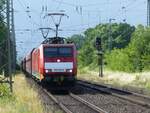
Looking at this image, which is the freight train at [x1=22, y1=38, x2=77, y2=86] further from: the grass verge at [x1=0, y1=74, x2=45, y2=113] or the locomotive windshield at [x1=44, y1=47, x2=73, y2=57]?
the grass verge at [x1=0, y1=74, x2=45, y2=113]

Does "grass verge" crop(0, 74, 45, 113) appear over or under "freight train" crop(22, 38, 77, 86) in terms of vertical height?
under

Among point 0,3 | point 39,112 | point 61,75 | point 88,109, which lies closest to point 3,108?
point 39,112

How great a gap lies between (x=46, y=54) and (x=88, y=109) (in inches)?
418

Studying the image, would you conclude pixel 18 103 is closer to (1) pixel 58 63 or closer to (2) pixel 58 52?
(1) pixel 58 63

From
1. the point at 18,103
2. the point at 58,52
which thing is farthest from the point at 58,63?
the point at 18,103

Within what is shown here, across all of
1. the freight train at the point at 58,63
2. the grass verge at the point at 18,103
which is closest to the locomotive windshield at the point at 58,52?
the freight train at the point at 58,63

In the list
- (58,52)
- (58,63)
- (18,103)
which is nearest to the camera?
(18,103)

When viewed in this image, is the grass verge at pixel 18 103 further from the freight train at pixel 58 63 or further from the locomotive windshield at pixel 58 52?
the locomotive windshield at pixel 58 52

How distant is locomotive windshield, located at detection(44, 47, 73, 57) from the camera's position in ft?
102

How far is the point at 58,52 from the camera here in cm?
3117

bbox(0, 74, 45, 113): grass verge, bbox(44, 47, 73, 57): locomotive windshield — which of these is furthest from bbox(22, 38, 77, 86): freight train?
bbox(0, 74, 45, 113): grass verge

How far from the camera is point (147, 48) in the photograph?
7312 cm

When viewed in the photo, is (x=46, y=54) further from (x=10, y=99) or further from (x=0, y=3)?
(x=0, y=3)

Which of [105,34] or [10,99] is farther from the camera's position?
[105,34]
